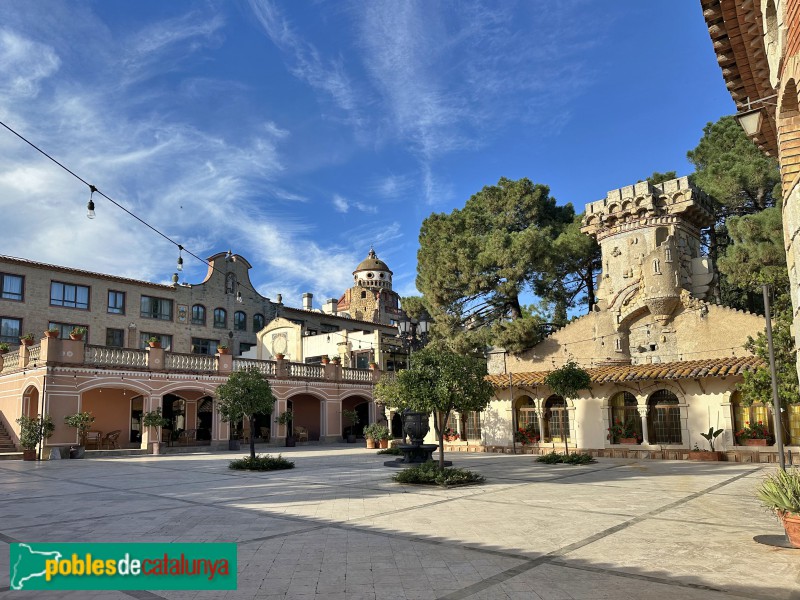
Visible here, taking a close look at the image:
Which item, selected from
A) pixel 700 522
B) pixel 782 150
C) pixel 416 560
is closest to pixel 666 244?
pixel 700 522

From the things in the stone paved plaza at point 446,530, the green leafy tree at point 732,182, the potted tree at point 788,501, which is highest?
the green leafy tree at point 732,182

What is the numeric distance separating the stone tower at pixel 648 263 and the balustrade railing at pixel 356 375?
1761cm

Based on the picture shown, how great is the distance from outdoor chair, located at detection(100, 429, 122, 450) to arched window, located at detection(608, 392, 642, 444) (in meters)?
22.3

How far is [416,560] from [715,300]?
2050cm

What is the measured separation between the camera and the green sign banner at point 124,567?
623 centimetres

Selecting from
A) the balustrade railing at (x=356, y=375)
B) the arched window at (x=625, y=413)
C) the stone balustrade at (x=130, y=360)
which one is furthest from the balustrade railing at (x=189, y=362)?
the arched window at (x=625, y=413)

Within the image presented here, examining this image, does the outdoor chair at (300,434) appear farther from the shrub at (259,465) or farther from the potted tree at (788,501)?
the potted tree at (788,501)

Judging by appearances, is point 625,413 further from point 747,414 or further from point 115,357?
point 115,357

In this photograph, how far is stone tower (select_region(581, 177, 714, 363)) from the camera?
2288 centimetres

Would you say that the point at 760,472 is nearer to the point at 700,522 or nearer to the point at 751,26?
the point at 700,522

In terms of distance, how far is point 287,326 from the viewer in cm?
4259

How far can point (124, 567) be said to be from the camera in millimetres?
6715

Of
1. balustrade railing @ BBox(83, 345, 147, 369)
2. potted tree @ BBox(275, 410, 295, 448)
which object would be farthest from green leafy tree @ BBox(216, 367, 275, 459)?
potted tree @ BBox(275, 410, 295, 448)

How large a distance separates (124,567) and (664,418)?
19.8 meters
